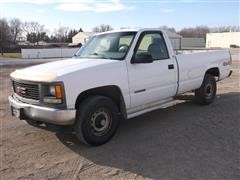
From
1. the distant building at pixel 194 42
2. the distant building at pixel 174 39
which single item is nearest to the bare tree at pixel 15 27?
the distant building at pixel 194 42

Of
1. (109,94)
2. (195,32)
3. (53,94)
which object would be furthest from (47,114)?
(195,32)

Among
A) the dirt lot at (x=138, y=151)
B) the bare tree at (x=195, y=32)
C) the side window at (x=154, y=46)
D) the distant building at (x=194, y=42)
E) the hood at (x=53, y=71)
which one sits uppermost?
the bare tree at (x=195, y=32)

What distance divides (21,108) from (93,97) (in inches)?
46.6

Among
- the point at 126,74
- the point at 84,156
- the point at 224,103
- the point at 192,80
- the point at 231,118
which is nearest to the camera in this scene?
the point at 84,156

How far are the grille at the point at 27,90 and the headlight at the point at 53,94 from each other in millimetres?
200

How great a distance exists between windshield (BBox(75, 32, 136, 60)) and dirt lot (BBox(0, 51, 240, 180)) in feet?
4.92

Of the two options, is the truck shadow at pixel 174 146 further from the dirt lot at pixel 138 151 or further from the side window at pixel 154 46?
the side window at pixel 154 46

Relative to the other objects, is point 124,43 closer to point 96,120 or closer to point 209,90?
point 96,120

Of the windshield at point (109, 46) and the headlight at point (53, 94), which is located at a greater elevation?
the windshield at point (109, 46)

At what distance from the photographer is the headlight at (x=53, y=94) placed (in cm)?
439

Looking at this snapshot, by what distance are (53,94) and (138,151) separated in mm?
1600

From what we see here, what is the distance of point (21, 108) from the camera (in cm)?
482

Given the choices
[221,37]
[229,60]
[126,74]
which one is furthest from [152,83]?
[221,37]

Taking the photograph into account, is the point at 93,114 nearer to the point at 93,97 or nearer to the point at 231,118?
the point at 93,97
